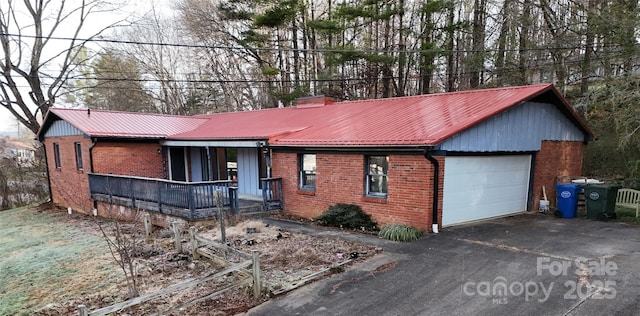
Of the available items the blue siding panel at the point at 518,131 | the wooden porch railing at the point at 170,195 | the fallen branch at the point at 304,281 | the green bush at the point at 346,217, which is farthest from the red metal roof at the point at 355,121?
the fallen branch at the point at 304,281

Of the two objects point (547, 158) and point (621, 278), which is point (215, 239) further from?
point (547, 158)

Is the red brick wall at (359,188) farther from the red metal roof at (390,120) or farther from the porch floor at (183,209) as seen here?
the porch floor at (183,209)

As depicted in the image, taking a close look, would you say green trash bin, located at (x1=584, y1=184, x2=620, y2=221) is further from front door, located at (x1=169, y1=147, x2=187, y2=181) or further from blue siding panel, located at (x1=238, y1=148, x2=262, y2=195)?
front door, located at (x1=169, y1=147, x2=187, y2=181)

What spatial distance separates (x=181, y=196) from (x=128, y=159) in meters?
5.68

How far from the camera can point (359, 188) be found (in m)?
9.60

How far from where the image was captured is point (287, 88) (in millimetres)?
24656

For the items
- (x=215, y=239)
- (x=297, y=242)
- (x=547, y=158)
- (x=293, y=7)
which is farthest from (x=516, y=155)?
(x=293, y=7)

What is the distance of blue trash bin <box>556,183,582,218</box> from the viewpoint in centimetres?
1007

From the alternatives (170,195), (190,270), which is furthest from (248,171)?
(190,270)

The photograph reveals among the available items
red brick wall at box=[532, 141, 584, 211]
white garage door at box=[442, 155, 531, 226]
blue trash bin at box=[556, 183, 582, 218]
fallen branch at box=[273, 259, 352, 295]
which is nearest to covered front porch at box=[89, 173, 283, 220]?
fallen branch at box=[273, 259, 352, 295]

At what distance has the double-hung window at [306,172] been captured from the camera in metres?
11.1

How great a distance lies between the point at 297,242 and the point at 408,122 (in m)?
4.73

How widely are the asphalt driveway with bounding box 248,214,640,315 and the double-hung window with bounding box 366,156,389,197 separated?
5.67 feet

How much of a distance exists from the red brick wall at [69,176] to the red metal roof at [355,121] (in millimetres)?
1345
